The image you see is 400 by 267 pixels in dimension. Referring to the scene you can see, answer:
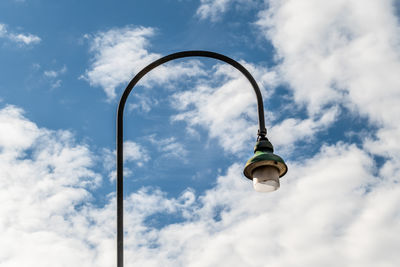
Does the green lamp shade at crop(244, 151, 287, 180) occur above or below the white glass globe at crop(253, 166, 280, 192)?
above

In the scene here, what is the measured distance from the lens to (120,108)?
25.1ft

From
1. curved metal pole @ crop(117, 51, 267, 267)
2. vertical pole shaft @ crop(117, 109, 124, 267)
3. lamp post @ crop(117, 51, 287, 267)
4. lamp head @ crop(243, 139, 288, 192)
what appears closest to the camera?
vertical pole shaft @ crop(117, 109, 124, 267)

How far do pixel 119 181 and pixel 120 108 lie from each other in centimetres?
117

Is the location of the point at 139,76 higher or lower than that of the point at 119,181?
higher

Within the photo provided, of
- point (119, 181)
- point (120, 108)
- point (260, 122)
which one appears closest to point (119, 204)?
point (119, 181)

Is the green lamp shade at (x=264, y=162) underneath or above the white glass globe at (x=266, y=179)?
above

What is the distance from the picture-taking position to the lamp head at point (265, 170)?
7680mm

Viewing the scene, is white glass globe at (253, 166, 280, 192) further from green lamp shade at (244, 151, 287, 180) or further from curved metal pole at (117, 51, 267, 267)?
curved metal pole at (117, 51, 267, 267)

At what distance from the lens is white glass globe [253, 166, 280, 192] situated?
7688 mm

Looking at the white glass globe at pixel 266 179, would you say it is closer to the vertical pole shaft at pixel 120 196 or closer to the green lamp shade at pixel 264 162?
the green lamp shade at pixel 264 162

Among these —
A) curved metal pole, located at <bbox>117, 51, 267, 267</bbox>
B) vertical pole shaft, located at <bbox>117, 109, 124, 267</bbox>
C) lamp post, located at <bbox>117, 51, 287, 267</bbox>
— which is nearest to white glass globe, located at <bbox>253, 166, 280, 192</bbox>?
lamp post, located at <bbox>117, 51, 287, 267</bbox>

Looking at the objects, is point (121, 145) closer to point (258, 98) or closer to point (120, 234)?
point (120, 234)

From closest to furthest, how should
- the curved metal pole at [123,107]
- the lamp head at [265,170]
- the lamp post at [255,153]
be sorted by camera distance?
the curved metal pole at [123,107]
the lamp post at [255,153]
the lamp head at [265,170]

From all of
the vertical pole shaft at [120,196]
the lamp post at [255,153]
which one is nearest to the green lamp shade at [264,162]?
the lamp post at [255,153]
